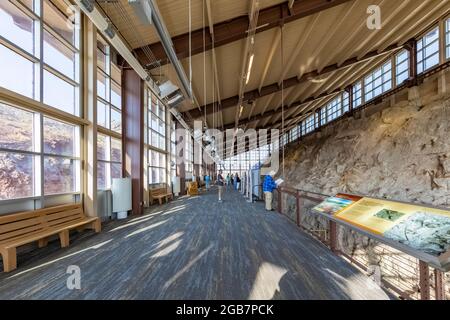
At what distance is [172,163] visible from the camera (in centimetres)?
1189

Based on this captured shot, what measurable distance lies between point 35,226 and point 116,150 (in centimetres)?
349

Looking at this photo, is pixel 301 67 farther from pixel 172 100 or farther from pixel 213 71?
pixel 172 100

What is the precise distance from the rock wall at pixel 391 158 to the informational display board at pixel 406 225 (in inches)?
156

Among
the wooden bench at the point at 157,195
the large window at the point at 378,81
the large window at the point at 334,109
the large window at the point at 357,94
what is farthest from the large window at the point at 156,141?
the large window at the point at 334,109

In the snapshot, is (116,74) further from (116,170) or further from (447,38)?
(447,38)

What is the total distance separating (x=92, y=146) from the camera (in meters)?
4.92

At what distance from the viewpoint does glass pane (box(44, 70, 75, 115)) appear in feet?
13.3

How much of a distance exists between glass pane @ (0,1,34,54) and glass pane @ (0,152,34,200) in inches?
76.8

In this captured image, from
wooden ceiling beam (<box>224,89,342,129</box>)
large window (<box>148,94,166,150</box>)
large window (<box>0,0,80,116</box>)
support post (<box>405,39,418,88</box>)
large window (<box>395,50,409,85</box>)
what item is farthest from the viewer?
wooden ceiling beam (<box>224,89,342,129</box>)

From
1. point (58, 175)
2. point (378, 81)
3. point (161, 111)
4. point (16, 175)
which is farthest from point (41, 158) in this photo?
point (378, 81)

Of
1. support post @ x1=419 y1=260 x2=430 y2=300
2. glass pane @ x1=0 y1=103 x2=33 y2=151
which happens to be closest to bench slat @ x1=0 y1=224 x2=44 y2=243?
glass pane @ x1=0 y1=103 x2=33 y2=151

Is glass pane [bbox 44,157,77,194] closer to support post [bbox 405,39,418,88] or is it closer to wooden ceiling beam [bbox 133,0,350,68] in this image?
wooden ceiling beam [bbox 133,0,350,68]
